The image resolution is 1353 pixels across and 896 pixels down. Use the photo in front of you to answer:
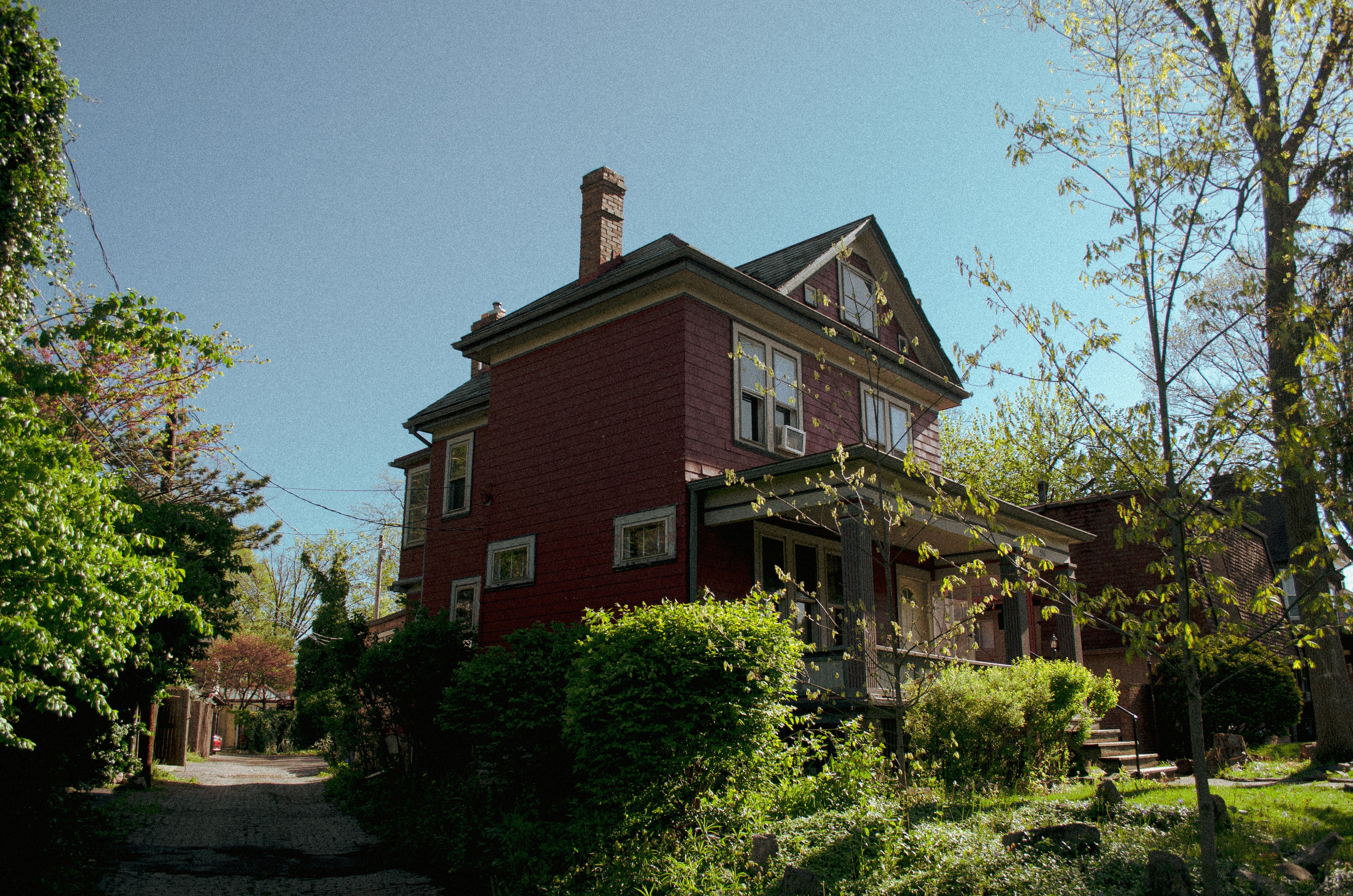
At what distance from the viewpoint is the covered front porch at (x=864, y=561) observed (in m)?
9.09

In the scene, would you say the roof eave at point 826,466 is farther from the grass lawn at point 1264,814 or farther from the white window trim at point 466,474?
the white window trim at point 466,474

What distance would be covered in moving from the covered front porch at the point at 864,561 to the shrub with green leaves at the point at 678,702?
0.70m

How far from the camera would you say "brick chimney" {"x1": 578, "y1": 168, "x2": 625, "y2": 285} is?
16953 mm

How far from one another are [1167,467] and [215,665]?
41.7 m

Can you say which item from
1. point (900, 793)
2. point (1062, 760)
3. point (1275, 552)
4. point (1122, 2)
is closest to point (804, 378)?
point (1062, 760)

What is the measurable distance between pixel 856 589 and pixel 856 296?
8.66 m

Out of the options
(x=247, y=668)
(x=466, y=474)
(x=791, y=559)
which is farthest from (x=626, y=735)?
(x=247, y=668)

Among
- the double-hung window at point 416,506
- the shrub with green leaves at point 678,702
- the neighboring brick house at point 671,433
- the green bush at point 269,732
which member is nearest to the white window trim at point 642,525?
the neighboring brick house at point 671,433

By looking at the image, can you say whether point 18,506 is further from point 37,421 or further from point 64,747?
point 64,747

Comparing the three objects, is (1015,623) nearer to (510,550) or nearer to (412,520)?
(510,550)

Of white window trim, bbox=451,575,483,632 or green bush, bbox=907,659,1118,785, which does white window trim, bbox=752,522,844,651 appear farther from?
white window trim, bbox=451,575,483,632

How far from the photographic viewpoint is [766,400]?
1543 centimetres

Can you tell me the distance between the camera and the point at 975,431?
3712 cm

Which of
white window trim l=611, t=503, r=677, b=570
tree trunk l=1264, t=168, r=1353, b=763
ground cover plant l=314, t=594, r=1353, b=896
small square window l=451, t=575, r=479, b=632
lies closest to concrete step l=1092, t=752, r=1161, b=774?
ground cover plant l=314, t=594, r=1353, b=896
